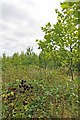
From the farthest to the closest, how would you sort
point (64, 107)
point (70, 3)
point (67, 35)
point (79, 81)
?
point (67, 35), point (64, 107), point (79, 81), point (70, 3)

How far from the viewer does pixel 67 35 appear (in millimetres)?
7656

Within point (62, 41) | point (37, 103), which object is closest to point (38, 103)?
point (37, 103)

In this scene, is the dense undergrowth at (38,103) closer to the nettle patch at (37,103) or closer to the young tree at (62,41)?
the nettle patch at (37,103)

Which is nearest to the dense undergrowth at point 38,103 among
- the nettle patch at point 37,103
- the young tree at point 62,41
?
the nettle patch at point 37,103

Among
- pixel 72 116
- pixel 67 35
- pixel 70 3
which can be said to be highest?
pixel 67 35

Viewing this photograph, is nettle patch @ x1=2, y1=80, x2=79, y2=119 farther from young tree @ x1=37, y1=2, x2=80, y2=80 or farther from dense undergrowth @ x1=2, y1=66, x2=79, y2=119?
young tree @ x1=37, y1=2, x2=80, y2=80

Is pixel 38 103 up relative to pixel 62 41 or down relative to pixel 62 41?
down

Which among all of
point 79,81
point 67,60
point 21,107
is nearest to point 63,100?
point 21,107

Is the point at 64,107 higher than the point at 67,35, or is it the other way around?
the point at 67,35

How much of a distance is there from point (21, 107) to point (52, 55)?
299cm

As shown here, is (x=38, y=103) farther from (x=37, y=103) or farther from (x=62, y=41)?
(x=62, y=41)

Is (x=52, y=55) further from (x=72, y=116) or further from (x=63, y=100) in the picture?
(x=72, y=116)

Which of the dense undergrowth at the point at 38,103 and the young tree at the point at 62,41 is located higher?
the young tree at the point at 62,41

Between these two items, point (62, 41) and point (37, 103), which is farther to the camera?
point (62, 41)
